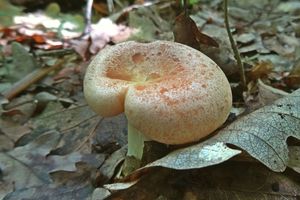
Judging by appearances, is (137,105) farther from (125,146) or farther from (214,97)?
(125,146)

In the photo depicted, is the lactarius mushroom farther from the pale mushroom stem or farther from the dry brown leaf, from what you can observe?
the dry brown leaf

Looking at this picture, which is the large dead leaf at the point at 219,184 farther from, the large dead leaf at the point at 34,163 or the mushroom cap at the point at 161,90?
the large dead leaf at the point at 34,163

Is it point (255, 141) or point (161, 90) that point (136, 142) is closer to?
point (161, 90)

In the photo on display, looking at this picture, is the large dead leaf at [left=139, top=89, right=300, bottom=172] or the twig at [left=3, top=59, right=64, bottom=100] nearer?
the large dead leaf at [left=139, top=89, right=300, bottom=172]

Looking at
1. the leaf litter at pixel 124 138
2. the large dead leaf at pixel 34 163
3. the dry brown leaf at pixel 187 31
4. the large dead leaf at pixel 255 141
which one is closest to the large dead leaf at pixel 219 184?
the leaf litter at pixel 124 138

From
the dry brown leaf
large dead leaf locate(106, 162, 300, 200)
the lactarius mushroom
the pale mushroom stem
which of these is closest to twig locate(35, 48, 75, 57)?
the dry brown leaf

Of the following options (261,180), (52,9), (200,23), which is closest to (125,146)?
(261,180)

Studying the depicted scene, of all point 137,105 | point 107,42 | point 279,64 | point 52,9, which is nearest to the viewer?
point 137,105

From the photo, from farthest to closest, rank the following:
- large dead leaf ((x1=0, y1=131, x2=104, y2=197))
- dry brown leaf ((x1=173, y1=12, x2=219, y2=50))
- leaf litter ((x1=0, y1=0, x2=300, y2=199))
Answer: dry brown leaf ((x1=173, y1=12, x2=219, y2=50)), large dead leaf ((x1=0, y1=131, x2=104, y2=197)), leaf litter ((x1=0, y1=0, x2=300, y2=199))
